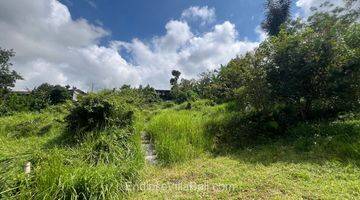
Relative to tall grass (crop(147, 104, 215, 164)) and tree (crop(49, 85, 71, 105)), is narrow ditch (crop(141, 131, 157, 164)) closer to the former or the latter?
tall grass (crop(147, 104, 215, 164))

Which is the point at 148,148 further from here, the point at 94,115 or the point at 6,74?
the point at 6,74

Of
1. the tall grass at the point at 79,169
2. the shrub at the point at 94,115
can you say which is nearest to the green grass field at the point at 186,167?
the tall grass at the point at 79,169

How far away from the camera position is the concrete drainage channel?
6.75 meters

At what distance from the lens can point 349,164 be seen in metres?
5.35

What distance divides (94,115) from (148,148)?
1.75 metres

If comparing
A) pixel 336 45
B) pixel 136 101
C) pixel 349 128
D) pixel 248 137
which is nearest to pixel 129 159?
pixel 248 137

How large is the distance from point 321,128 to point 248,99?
78.4 inches

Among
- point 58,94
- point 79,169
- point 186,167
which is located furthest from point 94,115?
point 58,94

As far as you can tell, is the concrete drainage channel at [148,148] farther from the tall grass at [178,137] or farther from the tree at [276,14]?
the tree at [276,14]

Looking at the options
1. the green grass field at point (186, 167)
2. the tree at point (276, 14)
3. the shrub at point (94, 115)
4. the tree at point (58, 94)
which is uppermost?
the tree at point (276, 14)

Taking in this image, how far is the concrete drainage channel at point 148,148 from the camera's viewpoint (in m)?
6.75

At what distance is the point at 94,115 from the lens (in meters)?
8.09

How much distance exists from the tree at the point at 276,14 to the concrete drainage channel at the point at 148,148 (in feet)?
46.6

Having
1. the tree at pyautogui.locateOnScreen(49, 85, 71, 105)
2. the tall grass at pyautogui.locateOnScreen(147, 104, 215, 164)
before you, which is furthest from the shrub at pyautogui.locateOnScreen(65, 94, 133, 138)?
the tree at pyautogui.locateOnScreen(49, 85, 71, 105)
